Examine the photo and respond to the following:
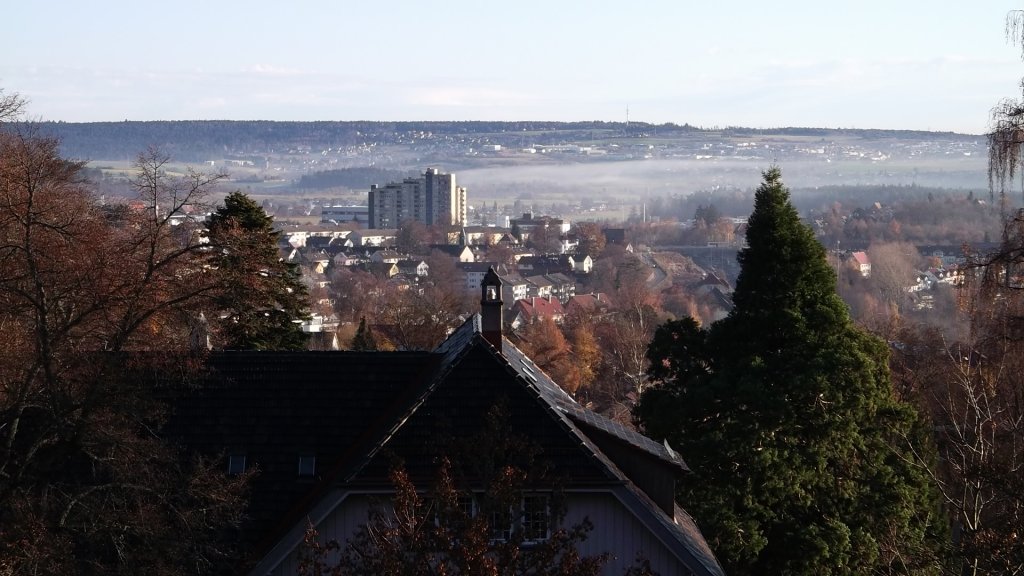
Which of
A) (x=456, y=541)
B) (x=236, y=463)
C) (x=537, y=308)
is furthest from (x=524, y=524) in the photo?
(x=537, y=308)

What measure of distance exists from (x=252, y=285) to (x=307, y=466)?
7.46ft

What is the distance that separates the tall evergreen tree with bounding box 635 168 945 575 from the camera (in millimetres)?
23344

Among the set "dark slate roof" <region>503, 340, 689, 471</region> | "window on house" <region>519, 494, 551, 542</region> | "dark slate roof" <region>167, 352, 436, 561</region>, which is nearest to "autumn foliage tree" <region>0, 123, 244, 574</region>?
"dark slate roof" <region>167, 352, 436, 561</region>

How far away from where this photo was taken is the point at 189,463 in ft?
53.3

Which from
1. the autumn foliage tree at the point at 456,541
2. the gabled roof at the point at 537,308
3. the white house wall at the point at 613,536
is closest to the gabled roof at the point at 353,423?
the white house wall at the point at 613,536

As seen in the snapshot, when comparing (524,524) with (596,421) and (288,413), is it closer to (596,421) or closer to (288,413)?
(596,421)

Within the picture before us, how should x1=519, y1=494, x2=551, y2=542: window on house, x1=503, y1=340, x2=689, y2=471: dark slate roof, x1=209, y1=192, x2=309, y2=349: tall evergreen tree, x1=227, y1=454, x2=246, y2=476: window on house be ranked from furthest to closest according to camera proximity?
x1=503, y1=340, x2=689, y2=471: dark slate roof, x1=227, y1=454, x2=246, y2=476: window on house, x1=209, y1=192, x2=309, y2=349: tall evergreen tree, x1=519, y1=494, x2=551, y2=542: window on house

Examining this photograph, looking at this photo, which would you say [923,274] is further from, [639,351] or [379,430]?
[379,430]

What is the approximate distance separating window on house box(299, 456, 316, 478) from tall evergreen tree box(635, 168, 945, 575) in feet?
27.6

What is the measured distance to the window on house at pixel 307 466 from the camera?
655 inches

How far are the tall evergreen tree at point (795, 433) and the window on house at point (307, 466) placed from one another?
842 cm

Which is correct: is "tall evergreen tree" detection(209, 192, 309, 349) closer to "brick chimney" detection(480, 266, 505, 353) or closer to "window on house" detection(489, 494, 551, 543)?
"brick chimney" detection(480, 266, 505, 353)

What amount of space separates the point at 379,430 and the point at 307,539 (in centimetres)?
558

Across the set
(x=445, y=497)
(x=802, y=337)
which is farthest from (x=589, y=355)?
(x=445, y=497)
